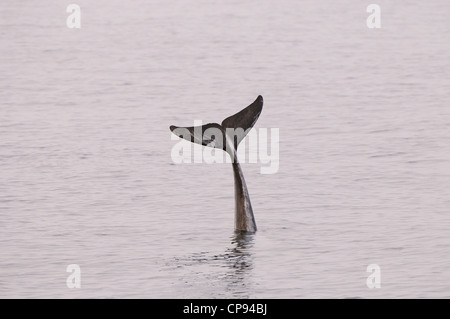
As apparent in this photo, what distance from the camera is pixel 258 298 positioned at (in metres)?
18.2

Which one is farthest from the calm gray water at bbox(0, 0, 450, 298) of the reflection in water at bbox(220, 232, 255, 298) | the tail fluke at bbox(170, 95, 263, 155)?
the tail fluke at bbox(170, 95, 263, 155)

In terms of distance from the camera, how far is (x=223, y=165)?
94.9 feet

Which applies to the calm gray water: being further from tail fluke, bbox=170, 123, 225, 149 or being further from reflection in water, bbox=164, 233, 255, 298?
tail fluke, bbox=170, 123, 225, 149

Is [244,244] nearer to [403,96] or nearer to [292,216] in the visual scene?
[292,216]

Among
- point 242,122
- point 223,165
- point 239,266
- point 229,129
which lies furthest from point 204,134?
point 223,165

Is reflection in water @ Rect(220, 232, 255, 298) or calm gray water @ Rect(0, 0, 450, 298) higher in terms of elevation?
calm gray water @ Rect(0, 0, 450, 298)

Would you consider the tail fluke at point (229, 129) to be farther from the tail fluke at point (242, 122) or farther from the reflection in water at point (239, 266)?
the reflection in water at point (239, 266)

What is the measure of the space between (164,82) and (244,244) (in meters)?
21.9

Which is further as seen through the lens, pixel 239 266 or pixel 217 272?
pixel 239 266

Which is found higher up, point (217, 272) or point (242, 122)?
point (242, 122)

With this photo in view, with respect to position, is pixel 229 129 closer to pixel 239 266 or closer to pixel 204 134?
pixel 204 134

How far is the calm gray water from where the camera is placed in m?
19.7

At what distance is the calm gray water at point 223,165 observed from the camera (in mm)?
19719

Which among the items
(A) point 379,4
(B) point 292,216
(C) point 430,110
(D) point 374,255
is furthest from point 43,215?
(A) point 379,4
